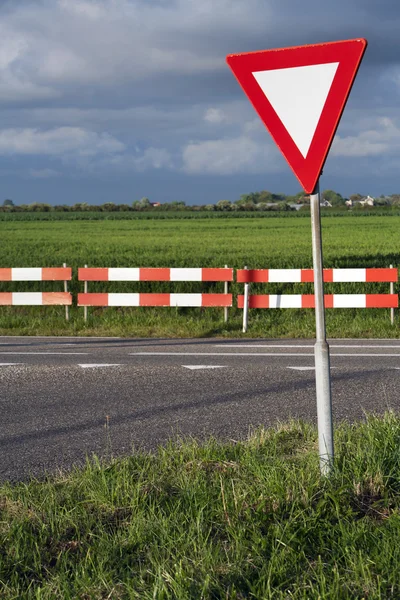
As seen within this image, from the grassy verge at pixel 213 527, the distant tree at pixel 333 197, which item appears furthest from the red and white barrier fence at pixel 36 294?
the distant tree at pixel 333 197

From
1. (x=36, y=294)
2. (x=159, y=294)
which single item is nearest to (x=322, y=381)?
(x=159, y=294)

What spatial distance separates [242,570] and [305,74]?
8.11ft

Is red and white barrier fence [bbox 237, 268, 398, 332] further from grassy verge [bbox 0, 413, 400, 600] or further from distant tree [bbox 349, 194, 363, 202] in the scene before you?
distant tree [bbox 349, 194, 363, 202]

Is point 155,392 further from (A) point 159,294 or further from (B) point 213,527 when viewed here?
(A) point 159,294

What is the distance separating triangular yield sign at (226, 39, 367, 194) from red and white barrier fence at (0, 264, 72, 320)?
1120 centimetres

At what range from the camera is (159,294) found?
49.2 ft

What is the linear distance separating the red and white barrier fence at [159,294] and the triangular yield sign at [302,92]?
1032cm

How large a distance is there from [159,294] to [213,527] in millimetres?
10983

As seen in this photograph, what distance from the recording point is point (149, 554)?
Result: 12.2ft

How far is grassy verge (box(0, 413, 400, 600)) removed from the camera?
3.43 m

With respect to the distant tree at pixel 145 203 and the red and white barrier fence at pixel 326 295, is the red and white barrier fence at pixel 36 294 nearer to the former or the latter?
the red and white barrier fence at pixel 326 295

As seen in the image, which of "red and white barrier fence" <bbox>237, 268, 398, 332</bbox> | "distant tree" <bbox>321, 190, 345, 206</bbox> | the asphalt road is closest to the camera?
the asphalt road

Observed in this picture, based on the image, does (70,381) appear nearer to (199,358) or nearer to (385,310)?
(199,358)

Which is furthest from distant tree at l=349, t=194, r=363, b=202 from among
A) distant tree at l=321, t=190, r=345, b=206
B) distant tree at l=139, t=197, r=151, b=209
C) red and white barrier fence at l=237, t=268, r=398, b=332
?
red and white barrier fence at l=237, t=268, r=398, b=332
